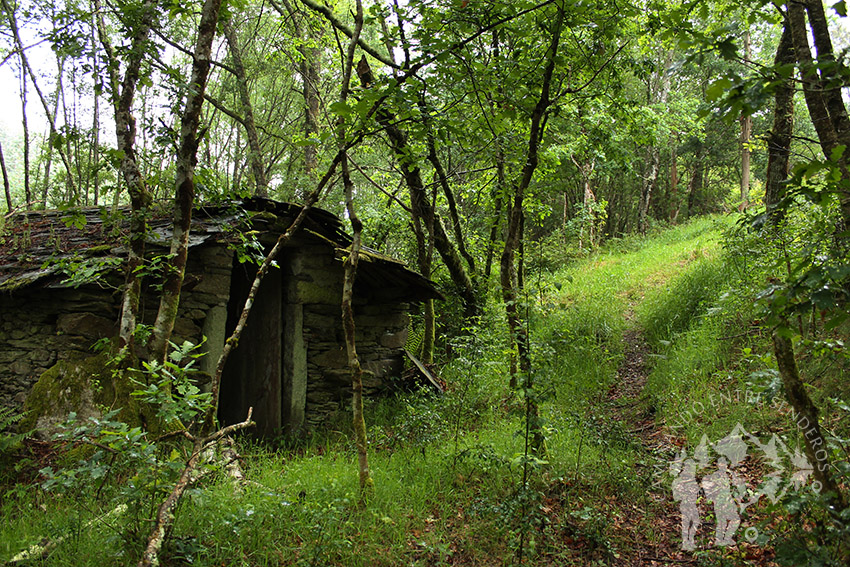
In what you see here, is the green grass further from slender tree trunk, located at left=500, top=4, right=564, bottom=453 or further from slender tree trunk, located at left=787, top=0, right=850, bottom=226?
slender tree trunk, located at left=787, top=0, right=850, bottom=226

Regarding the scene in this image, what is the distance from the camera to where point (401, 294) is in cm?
703

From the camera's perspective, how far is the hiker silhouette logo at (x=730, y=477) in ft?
11.0

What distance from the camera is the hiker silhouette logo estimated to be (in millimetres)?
3342

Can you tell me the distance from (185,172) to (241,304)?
3.22 m

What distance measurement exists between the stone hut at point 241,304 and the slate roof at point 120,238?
17 millimetres

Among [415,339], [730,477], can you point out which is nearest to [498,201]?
[415,339]

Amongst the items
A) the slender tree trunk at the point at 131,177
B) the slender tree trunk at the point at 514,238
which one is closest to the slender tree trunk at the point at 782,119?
the slender tree trunk at the point at 514,238

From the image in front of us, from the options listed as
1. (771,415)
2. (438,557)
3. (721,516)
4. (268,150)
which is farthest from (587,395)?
(268,150)

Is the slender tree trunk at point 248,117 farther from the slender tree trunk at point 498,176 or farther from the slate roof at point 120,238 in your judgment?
the slender tree trunk at point 498,176

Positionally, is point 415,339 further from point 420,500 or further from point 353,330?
point 420,500

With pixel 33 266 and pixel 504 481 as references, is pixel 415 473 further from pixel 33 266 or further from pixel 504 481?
pixel 33 266

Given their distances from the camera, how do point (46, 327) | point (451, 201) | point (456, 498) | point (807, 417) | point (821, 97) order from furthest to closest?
point (451, 201), point (46, 327), point (456, 498), point (821, 97), point (807, 417)

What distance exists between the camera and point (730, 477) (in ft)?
12.9

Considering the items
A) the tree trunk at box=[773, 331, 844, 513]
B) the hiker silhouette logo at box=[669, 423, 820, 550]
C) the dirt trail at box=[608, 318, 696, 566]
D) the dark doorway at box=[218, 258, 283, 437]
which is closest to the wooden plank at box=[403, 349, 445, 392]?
the dark doorway at box=[218, 258, 283, 437]
